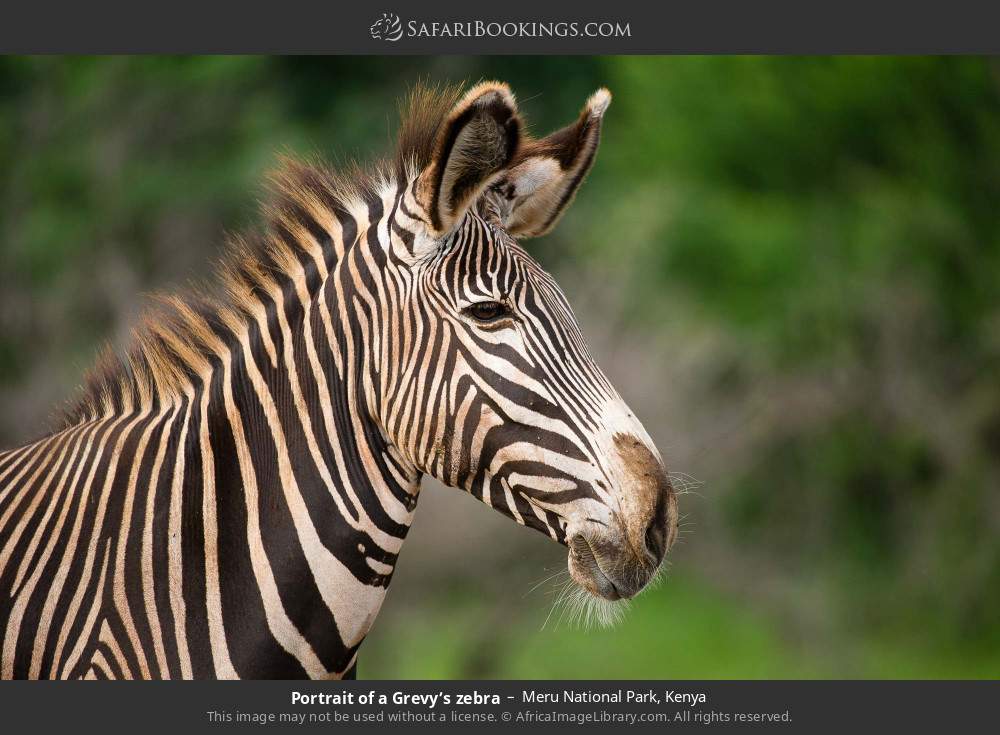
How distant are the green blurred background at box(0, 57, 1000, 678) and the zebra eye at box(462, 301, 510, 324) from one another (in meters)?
12.3

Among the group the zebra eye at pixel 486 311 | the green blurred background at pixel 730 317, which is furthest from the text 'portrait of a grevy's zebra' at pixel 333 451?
the green blurred background at pixel 730 317

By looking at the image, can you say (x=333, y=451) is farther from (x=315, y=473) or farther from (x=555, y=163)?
(x=555, y=163)

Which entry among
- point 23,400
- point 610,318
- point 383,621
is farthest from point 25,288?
point 610,318

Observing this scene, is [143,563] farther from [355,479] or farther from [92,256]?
[92,256]

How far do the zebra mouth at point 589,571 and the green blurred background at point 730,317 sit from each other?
1221 cm

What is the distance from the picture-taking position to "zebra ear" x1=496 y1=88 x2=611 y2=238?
3887 mm

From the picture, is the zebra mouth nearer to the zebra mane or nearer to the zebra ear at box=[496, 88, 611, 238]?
the zebra ear at box=[496, 88, 611, 238]

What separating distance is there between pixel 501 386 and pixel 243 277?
1245 millimetres

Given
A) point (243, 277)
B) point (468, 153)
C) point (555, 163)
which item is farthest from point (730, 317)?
point (468, 153)

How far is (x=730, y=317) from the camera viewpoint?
17.9 metres

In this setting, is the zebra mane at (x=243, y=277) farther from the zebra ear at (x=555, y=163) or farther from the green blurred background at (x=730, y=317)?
the green blurred background at (x=730, y=317)

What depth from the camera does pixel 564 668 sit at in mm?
15992

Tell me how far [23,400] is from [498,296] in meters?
14.8

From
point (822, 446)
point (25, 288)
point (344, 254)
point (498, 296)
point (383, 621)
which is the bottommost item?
point (383, 621)
